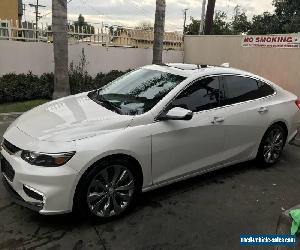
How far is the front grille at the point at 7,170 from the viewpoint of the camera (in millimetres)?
3688

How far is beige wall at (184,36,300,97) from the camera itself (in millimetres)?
10602

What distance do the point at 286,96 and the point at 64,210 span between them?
3.94 metres

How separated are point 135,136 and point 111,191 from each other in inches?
24.5

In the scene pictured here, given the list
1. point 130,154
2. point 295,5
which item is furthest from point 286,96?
point 295,5

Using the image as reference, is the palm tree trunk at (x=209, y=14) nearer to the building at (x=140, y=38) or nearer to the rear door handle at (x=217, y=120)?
the building at (x=140, y=38)

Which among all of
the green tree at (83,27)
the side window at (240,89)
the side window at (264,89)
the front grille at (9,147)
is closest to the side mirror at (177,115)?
the side window at (240,89)

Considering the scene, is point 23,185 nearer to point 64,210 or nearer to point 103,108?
point 64,210

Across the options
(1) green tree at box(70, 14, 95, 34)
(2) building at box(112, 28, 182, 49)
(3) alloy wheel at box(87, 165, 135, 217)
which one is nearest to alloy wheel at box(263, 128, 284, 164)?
(3) alloy wheel at box(87, 165, 135, 217)

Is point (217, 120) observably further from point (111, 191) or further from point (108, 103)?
point (111, 191)

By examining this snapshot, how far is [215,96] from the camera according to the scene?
15.8 ft

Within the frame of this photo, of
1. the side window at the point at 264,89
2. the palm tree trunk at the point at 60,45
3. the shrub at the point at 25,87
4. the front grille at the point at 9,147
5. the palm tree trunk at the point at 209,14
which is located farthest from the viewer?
the palm tree trunk at the point at 209,14

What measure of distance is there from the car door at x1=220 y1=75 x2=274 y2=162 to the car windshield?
83 centimetres

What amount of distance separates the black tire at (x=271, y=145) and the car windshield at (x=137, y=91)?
5.92 feet

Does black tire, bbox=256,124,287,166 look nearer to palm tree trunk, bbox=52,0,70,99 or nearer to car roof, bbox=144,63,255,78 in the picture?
car roof, bbox=144,63,255,78
